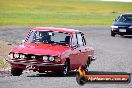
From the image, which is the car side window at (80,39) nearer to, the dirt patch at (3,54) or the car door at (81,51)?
the car door at (81,51)

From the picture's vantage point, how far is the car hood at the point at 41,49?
15.2 m

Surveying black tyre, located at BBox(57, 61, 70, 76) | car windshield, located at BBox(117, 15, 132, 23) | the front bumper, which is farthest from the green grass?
the front bumper

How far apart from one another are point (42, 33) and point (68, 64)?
1306 millimetres

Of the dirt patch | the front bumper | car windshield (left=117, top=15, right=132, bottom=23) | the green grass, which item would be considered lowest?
the green grass

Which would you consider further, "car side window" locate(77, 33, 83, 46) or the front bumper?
"car side window" locate(77, 33, 83, 46)

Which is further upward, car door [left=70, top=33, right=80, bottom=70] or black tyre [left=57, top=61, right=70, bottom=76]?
car door [left=70, top=33, right=80, bottom=70]

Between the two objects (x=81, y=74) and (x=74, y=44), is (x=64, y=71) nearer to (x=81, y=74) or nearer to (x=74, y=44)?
(x=74, y=44)

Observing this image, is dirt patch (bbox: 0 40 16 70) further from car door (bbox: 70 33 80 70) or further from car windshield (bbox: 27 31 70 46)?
car door (bbox: 70 33 80 70)

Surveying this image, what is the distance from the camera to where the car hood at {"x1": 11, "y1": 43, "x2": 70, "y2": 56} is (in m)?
15.2

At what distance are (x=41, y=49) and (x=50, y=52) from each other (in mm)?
307

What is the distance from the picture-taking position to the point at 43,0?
518 feet

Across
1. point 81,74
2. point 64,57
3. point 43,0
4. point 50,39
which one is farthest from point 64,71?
point 43,0

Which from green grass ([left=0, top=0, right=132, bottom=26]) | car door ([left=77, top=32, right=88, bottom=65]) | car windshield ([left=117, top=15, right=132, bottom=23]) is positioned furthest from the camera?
green grass ([left=0, top=0, right=132, bottom=26])

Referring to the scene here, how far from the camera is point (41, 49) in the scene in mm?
15414
